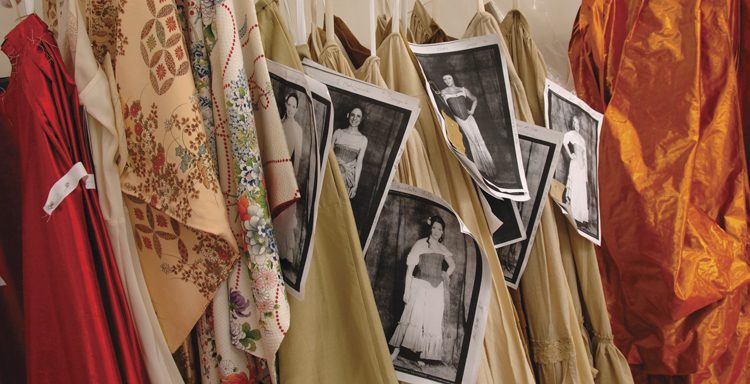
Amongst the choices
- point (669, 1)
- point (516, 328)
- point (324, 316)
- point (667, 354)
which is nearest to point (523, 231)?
point (516, 328)

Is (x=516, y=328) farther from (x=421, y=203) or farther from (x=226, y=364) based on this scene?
(x=226, y=364)

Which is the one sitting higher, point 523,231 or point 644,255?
point 523,231

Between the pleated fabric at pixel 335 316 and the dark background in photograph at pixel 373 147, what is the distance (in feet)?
0.20

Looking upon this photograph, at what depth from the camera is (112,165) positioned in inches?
17.0

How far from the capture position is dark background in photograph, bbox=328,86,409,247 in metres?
0.54

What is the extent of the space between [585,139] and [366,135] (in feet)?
1.60

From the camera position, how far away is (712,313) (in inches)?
36.1

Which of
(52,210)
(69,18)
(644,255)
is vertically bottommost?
(644,255)

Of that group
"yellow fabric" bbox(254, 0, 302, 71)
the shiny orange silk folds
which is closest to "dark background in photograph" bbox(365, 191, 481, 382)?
"yellow fabric" bbox(254, 0, 302, 71)

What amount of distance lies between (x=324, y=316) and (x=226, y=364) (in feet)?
0.36

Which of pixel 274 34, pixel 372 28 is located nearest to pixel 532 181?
pixel 372 28

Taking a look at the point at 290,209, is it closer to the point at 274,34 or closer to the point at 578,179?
the point at 274,34

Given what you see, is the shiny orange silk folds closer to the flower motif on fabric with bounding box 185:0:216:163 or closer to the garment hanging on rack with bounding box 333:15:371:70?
the garment hanging on rack with bounding box 333:15:371:70

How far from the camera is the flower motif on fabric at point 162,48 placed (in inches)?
16.8
